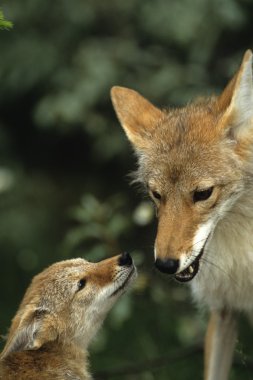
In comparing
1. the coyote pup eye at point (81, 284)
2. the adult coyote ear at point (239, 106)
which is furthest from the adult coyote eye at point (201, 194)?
the coyote pup eye at point (81, 284)

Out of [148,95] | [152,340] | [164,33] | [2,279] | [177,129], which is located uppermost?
[164,33]

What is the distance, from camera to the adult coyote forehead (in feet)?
17.4

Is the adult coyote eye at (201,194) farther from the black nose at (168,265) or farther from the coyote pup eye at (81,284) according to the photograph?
the coyote pup eye at (81,284)

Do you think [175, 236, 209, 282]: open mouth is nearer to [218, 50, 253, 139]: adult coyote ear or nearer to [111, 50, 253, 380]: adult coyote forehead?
[111, 50, 253, 380]: adult coyote forehead

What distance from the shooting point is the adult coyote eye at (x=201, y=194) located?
5.38m

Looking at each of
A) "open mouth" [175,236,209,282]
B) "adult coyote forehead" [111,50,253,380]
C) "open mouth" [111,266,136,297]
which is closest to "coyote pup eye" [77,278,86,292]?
"open mouth" [111,266,136,297]

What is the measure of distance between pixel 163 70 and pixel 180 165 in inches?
97.9

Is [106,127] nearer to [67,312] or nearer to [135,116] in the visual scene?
[135,116]

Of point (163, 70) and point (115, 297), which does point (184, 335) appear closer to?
point (115, 297)

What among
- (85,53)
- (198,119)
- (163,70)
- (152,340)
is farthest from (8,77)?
(198,119)

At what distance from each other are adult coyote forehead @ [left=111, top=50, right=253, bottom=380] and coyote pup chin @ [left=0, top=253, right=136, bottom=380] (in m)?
0.59

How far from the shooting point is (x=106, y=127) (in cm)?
841

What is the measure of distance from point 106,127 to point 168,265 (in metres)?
3.44

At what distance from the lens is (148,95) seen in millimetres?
7992
